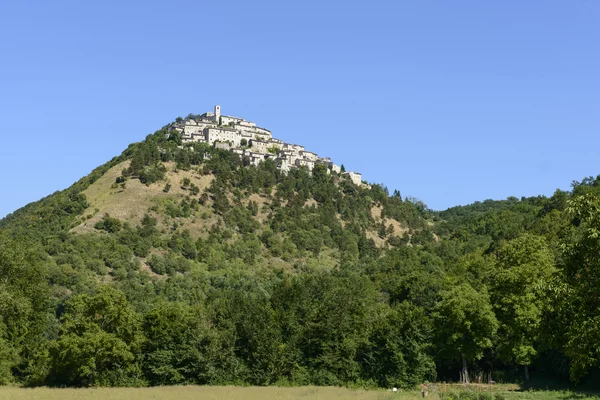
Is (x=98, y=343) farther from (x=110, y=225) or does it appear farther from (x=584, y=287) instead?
(x=110, y=225)

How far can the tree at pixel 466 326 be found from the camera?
61.3 m

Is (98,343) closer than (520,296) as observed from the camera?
Yes

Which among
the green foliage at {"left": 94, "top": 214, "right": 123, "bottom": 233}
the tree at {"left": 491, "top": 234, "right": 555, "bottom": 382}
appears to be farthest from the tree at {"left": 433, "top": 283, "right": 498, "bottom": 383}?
the green foliage at {"left": 94, "top": 214, "right": 123, "bottom": 233}

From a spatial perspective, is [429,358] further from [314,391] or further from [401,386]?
[314,391]

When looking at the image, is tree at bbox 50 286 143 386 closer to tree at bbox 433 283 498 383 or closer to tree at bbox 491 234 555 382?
tree at bbox 433 283 498 383

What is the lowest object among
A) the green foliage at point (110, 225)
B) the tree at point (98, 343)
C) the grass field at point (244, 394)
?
the grass field at point (244, 394)

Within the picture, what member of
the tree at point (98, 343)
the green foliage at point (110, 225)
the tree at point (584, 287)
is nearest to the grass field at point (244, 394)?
the tree at point (98, 343)

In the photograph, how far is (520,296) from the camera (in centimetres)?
6253

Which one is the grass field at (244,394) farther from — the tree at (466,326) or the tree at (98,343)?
the tree at (466,326)

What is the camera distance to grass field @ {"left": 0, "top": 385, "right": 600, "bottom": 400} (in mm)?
46688

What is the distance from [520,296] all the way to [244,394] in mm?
29642

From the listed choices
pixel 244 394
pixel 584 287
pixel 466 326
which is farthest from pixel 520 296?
pixel 584 287

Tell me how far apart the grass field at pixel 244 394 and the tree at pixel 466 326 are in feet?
17.9

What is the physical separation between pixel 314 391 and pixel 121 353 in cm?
1858
